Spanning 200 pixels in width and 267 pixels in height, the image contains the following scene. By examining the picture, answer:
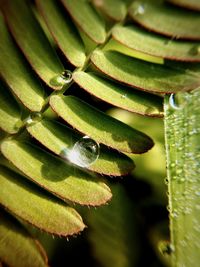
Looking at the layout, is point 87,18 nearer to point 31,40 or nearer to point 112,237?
point 31,40

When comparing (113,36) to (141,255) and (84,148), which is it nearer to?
(84,148)

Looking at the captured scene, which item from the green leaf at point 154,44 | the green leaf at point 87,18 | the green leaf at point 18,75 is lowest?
the green leaf at point 18,75

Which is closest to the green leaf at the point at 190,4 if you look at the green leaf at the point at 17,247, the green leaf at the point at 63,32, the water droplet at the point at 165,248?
the green leaf at the point at 63,32

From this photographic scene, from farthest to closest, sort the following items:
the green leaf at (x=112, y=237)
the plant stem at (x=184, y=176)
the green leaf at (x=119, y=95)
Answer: the green leaf at (x=112, y=237) → the green leaf at (x=119, y=95) → the plant stem at (x=184, y=176)

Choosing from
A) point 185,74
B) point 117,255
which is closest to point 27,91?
point 185,74

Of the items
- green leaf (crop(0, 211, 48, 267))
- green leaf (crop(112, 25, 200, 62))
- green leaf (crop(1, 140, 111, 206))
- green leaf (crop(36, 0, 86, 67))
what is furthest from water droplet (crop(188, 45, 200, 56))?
green leaf (crop(0, 211, 48, 267))

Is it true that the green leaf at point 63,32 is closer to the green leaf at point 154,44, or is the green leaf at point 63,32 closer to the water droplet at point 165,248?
the green leaf at point 154,44
